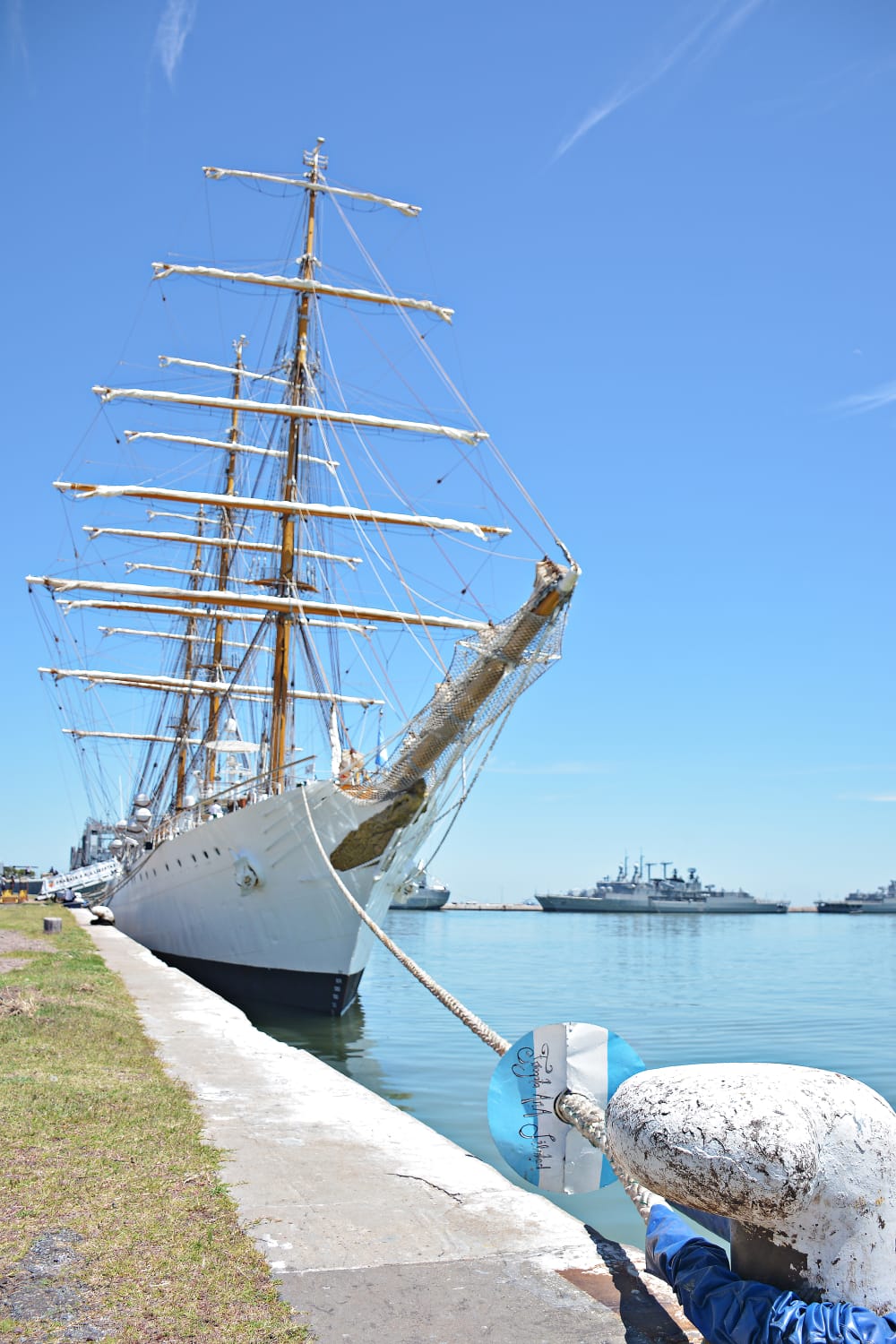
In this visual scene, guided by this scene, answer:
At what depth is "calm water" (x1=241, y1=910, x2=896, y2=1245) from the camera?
44.5 ft

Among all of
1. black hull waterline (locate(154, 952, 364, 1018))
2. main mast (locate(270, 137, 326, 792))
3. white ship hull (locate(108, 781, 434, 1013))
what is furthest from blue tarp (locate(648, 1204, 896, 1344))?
main mast (locate(270, 137, 326, 792))

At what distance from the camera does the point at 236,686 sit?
38438 mm

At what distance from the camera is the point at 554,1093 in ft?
14.2

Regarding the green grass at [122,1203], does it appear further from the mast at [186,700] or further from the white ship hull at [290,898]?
the mast at [186,700]

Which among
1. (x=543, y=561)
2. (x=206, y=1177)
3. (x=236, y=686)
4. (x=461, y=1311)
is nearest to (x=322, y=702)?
(x=236, y=686)

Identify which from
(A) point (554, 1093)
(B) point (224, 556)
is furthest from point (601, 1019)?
(B) point (224, 556)

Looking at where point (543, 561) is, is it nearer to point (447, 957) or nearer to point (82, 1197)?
point (82, 1197)

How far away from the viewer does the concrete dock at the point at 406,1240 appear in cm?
381

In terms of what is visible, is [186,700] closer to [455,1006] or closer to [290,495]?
[290,495]

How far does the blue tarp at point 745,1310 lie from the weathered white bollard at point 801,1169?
66 millimetres

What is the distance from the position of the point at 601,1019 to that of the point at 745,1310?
20659 mm

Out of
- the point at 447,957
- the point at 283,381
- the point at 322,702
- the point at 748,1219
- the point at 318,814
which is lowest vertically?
the point at 447,957

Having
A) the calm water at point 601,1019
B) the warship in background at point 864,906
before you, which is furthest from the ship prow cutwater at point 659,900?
the calm water at point 601,1019

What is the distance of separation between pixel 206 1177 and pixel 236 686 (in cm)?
3356
